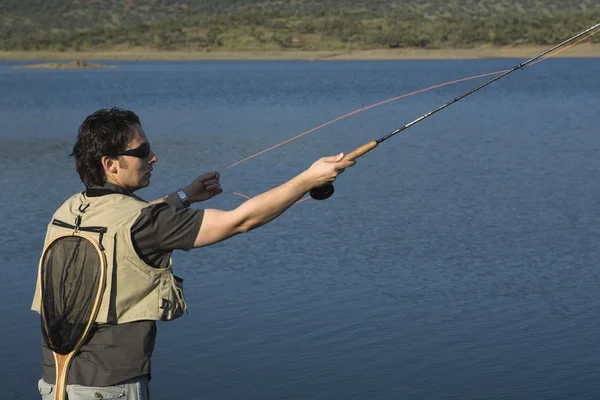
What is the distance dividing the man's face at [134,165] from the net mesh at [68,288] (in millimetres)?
193

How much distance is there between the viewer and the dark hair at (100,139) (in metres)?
2.67

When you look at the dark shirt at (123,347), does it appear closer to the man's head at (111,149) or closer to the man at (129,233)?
the man at (129,233)

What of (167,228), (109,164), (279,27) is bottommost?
(279,27)

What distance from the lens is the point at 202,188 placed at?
3.20 metres

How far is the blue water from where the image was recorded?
557cm

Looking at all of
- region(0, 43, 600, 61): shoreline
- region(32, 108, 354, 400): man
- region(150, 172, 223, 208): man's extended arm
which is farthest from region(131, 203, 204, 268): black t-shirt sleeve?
region(0, 43, 600, 61): shoreline

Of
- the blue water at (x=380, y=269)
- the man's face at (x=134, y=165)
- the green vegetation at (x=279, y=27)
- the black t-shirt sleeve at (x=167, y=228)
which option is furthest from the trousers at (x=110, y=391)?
the green vegetation at (x=279, y=27)

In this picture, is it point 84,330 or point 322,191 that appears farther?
point 322,191

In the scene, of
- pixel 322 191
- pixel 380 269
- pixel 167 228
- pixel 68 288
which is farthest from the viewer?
pixel 380 269

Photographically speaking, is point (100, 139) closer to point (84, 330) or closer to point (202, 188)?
point (84, 330)

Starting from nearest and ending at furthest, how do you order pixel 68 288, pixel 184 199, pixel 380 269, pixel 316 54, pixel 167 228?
pixel 167 228 < pixel 68 288 < pixel 184 199 < pixel 380 269 < pixel 316 54

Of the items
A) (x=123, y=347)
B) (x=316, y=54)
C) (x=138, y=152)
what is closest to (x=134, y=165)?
(x=138, y=152)

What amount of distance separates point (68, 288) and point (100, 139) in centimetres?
35

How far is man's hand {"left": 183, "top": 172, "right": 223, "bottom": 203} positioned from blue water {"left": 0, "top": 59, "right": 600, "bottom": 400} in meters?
2.28
